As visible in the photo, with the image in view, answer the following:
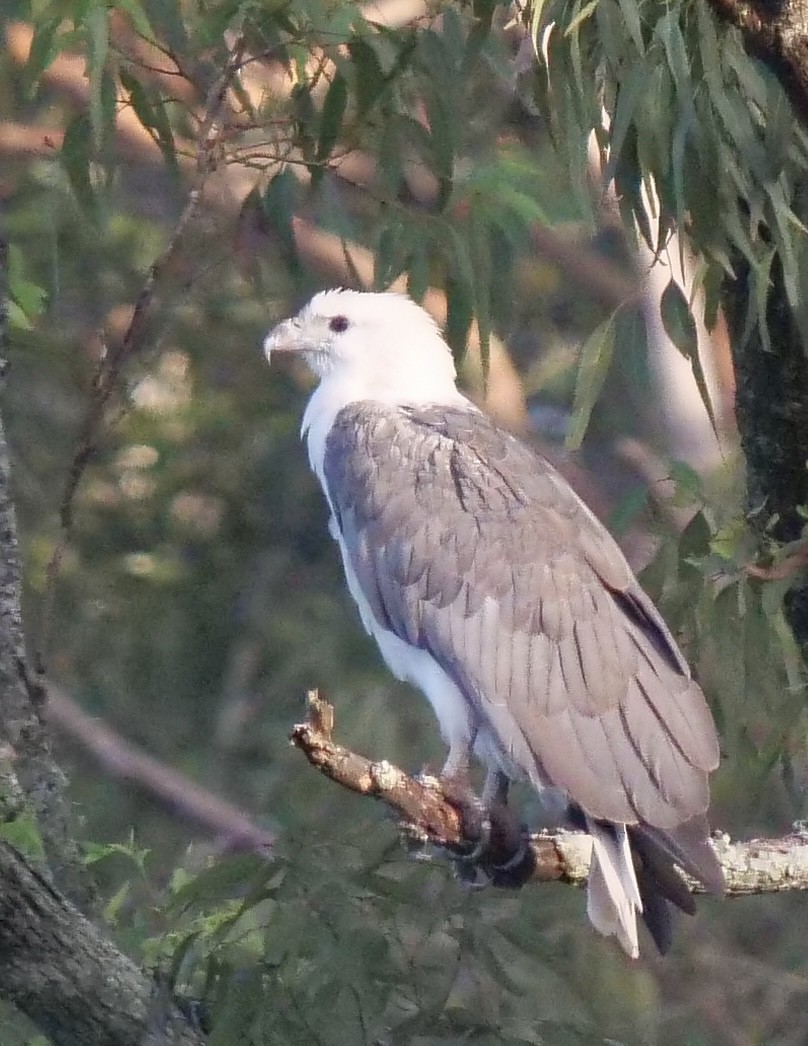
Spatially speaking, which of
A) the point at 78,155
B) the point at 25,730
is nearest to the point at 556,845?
the point at 25,730

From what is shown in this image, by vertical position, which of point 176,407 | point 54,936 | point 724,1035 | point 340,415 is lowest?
point 724,1035

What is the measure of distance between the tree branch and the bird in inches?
2.4

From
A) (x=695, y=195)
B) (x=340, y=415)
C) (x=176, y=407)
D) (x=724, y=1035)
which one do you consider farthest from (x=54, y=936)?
(x=724, y=1035)

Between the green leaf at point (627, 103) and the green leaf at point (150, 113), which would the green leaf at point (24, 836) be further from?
the green leaf at point (627, 103)

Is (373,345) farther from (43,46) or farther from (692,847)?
(692,847)

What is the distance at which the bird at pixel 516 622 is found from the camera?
222 cm

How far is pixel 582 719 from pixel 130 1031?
2.30 feet

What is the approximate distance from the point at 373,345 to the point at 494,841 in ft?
3.35

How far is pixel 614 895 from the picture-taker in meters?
2.11

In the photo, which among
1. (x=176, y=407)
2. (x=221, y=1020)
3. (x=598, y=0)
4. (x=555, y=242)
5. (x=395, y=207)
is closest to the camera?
(x=598, y=0)

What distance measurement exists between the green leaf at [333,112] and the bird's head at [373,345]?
1.37 feet

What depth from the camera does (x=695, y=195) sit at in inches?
88.1

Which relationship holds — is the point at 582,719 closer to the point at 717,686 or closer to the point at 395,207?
the point at 717,686

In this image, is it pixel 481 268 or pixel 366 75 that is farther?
pixel 481 268
